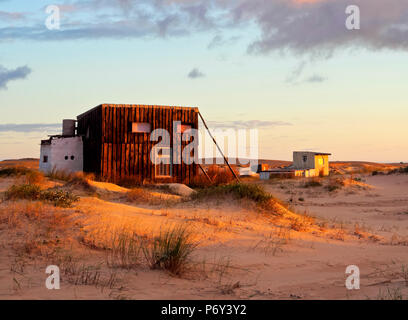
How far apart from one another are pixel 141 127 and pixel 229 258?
18.5 metres

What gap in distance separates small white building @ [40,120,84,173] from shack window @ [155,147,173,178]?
5858 mm

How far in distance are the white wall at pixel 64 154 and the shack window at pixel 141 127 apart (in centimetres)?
489

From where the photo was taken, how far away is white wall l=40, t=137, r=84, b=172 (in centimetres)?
2677

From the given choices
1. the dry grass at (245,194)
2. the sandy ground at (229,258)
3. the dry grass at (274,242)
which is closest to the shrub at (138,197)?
the sandy ground at (229,258)

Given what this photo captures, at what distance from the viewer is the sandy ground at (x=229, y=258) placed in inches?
214

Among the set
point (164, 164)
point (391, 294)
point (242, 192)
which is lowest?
point (391, 294)

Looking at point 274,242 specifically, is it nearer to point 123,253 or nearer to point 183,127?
point 123,253

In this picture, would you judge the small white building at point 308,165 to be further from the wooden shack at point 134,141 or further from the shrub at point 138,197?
the shrub at point 138,197

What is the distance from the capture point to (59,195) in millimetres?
10789

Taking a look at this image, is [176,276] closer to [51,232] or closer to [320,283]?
[320,283]

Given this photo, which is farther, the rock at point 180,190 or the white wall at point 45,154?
the white wall at point 45,154

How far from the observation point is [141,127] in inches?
997

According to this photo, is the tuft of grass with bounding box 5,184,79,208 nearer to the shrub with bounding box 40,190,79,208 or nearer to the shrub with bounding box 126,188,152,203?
the shrub with bounding box 40,190,79,208

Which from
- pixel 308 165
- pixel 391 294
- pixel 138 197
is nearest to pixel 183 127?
pixel 138 197
